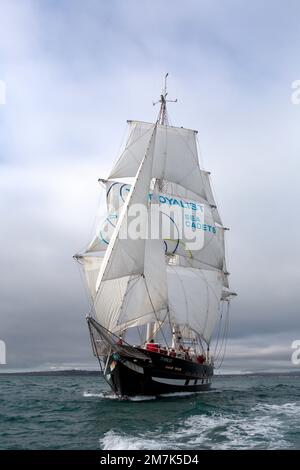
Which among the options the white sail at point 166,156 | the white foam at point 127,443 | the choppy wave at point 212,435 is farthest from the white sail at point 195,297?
the white foam at point 127,443

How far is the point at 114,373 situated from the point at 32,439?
16.9 meters

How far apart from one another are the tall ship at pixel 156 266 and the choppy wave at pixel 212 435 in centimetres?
1259

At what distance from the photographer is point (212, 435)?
68.3 ft

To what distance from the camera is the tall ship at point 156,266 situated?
36969mm

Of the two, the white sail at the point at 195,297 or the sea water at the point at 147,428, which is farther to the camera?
the white sail at the point at 195,297

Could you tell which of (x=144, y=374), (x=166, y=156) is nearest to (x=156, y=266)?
(x=144, y=374)

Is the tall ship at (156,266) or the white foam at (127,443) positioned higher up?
the tall ship at (156,266)

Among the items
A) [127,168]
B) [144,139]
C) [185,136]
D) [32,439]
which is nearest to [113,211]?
[127,168]

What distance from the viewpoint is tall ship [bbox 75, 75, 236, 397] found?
37.0 meters

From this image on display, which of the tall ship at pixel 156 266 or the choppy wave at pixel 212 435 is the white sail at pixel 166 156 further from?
the choppy wave at pixel 212 435

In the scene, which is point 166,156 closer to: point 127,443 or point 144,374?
point 144,374

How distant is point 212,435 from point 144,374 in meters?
16.8

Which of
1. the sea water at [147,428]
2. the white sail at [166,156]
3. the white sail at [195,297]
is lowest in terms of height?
the sea water at [147,428]

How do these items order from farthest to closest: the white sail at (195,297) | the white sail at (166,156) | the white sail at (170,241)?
the white sail at (166,156) < the white sail at (195,297) < the white sail at (170,241)
